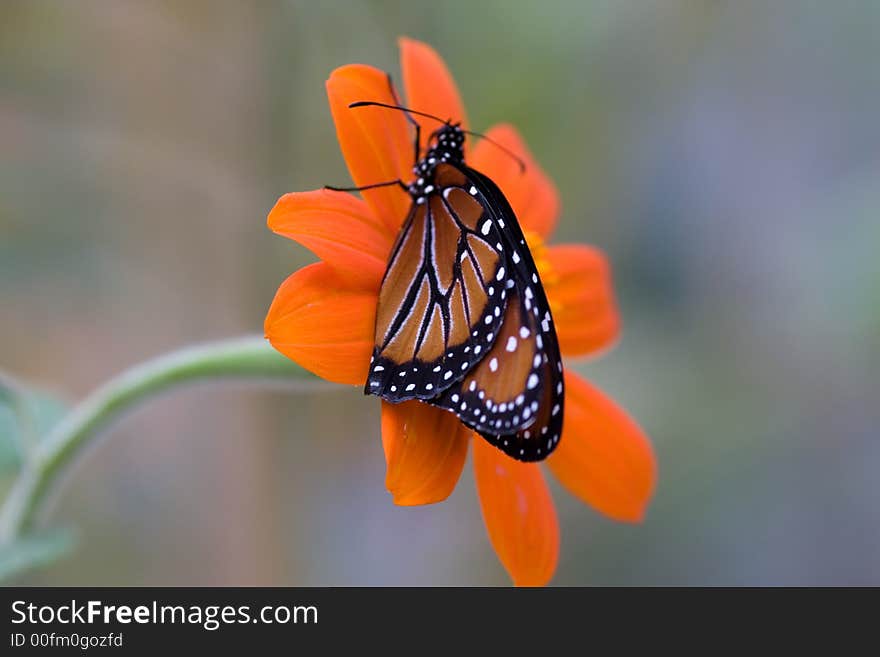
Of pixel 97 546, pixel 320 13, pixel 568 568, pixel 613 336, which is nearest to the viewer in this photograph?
pixel 613 336

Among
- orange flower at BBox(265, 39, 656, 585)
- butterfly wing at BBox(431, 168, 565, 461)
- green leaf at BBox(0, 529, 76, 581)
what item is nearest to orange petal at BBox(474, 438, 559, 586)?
orange flower at BBox(265, 39, 656, 585)

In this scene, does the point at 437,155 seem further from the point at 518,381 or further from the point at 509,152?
the point at 518,381

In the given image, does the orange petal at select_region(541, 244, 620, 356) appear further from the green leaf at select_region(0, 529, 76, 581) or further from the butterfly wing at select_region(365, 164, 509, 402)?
the green leaf at select_region(0, 529, 76, 581)

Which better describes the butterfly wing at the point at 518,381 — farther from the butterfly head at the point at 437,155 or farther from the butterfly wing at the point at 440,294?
the butterfly head at the point at 437,155

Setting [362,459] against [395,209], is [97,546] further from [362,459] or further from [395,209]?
[395,209]

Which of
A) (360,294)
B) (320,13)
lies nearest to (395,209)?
(360,294)

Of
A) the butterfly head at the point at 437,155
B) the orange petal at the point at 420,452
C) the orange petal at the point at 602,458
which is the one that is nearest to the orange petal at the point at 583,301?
the orange petal at the point at 602,458

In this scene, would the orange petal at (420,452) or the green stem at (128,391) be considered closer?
the orange petal at (420,452)

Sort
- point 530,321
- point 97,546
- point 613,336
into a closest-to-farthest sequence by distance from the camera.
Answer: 1. point 530,321
2. point 613,336
3. point 97,546
